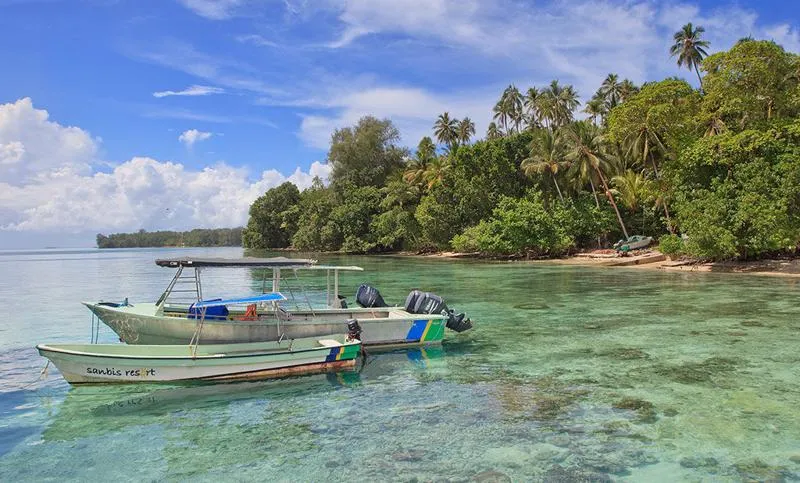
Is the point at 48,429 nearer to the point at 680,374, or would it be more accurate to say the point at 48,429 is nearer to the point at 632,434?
the point at 632,434

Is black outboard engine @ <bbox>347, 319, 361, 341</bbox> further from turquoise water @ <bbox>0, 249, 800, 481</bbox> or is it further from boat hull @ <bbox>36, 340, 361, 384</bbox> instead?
turquoise water @ <bbox>0, 249, 800, 481</bbox>

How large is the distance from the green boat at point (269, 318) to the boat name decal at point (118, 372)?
1.72 m

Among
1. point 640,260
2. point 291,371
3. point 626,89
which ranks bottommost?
point 291,371

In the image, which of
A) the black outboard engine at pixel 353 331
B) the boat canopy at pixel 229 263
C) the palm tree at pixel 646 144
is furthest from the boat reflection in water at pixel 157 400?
the palm tree at pixel 646 144

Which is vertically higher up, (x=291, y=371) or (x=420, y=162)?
(x=420, y=162)

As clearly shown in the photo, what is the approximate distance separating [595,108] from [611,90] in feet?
11.3

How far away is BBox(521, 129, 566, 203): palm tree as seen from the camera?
1964 inches

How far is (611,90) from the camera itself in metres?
63.7

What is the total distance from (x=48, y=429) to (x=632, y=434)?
31.3 feet

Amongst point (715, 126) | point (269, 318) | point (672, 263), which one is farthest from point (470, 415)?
point (672, 263)

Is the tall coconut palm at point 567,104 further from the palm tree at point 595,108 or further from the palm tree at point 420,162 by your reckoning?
the palm tree at point 420,162

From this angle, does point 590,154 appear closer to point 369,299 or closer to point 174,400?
point 369,299

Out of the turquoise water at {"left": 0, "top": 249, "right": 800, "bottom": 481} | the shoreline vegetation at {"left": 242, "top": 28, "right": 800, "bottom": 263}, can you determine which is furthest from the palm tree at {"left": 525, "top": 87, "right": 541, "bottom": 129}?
the turquoise water at {"left": 0, "top": 249, "right": 800, "bottom": 481}

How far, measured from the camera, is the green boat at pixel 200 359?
33.3 feet
